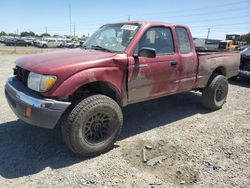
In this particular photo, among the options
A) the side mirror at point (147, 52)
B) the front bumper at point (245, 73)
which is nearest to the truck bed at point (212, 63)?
the side mirror at point (147, 52)

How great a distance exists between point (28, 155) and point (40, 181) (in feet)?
2.31

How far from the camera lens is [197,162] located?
3.59 meters

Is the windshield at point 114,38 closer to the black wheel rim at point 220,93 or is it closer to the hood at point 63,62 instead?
the hood at point 63,62

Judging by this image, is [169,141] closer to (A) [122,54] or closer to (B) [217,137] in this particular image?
(B) [217,137]

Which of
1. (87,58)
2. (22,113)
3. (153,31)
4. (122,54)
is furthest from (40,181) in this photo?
(153,31)

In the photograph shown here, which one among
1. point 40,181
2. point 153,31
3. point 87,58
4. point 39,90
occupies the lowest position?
point 40,181

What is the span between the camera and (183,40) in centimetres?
502

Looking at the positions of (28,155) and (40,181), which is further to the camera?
(28,155)

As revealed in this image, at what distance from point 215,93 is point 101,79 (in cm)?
330

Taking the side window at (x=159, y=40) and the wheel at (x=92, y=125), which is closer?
the wheel at (x=92, y=125)

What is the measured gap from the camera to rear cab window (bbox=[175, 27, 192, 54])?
4.88 m

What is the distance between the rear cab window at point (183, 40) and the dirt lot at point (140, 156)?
145 cm

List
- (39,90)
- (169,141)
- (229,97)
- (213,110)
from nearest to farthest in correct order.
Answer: (39,90) < (169,141) < (213,110) < (229,97)

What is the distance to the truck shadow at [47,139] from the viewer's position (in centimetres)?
339
